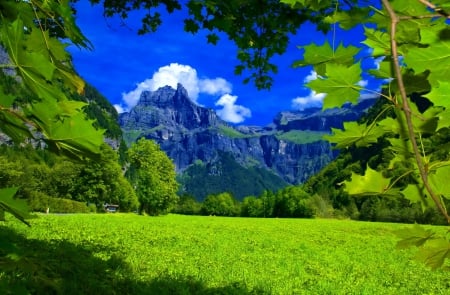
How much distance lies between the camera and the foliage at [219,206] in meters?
108

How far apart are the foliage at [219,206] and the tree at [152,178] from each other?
44804 millimetres

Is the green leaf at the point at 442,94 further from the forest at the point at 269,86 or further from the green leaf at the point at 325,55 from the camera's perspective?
the green leaf at the point at 325,55

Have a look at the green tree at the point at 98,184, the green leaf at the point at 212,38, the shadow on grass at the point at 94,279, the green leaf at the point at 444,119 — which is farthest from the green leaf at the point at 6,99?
the green tree at the point at 98,184

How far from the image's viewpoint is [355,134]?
1.25 m

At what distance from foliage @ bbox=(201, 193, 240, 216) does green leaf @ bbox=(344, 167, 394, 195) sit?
108 meters

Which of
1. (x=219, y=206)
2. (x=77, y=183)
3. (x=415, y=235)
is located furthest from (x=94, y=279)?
(x=219, y=206)

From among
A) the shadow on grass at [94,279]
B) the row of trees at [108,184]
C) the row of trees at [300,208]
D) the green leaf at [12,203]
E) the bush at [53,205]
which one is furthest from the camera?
the row of trees at [300,208]

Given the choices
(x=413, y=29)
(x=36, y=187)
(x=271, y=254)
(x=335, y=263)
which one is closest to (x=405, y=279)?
(x=335, y=263)

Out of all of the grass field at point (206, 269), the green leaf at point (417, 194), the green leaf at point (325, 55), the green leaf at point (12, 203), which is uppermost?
the green leaf at point (325, 55)

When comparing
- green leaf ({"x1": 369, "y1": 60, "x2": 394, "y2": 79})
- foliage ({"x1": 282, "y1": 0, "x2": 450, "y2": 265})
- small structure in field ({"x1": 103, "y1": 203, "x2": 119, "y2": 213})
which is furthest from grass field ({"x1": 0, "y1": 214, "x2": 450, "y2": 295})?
small structure in field ({"x1": 103, "y1": 203, "x2": 119, "y2": 213})

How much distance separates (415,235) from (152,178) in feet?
196

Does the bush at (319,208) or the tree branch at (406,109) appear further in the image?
the bush at (319,208)

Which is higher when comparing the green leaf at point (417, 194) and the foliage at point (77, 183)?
the foliage at point (77, 183)

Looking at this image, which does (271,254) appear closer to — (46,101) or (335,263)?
(335,263)
